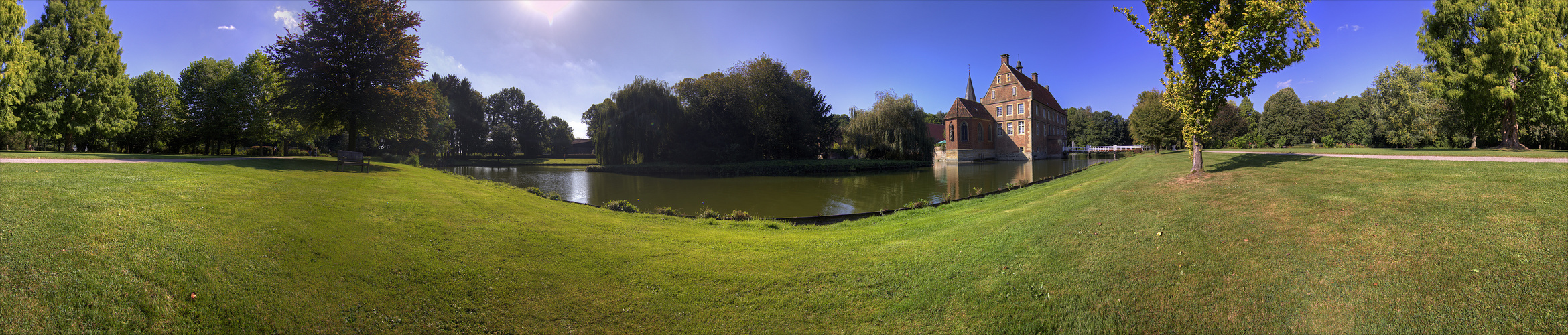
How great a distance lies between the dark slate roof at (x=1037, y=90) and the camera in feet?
178

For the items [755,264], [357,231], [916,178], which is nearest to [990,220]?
[755,264]

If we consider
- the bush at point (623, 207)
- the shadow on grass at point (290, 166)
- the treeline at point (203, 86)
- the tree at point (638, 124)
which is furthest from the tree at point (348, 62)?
the tree at point (638, 124)

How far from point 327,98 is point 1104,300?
2458 cm

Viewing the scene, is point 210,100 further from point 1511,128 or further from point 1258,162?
point 1511,128

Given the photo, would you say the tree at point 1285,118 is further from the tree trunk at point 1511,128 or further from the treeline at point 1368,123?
the tree trunk at point 1511,128

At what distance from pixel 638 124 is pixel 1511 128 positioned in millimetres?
40131

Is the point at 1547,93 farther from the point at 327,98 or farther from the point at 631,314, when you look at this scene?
the point at 327,98

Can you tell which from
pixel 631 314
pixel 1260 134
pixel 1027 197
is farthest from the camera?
pixel 1260 134

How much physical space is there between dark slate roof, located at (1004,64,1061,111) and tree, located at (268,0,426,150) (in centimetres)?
5338

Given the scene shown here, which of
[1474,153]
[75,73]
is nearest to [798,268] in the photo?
[1474,153]

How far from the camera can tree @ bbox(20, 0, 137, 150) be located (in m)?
16.2

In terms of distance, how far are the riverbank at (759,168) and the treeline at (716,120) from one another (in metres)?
1.17

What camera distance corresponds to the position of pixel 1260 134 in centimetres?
4897

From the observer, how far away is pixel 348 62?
18.4 metres
